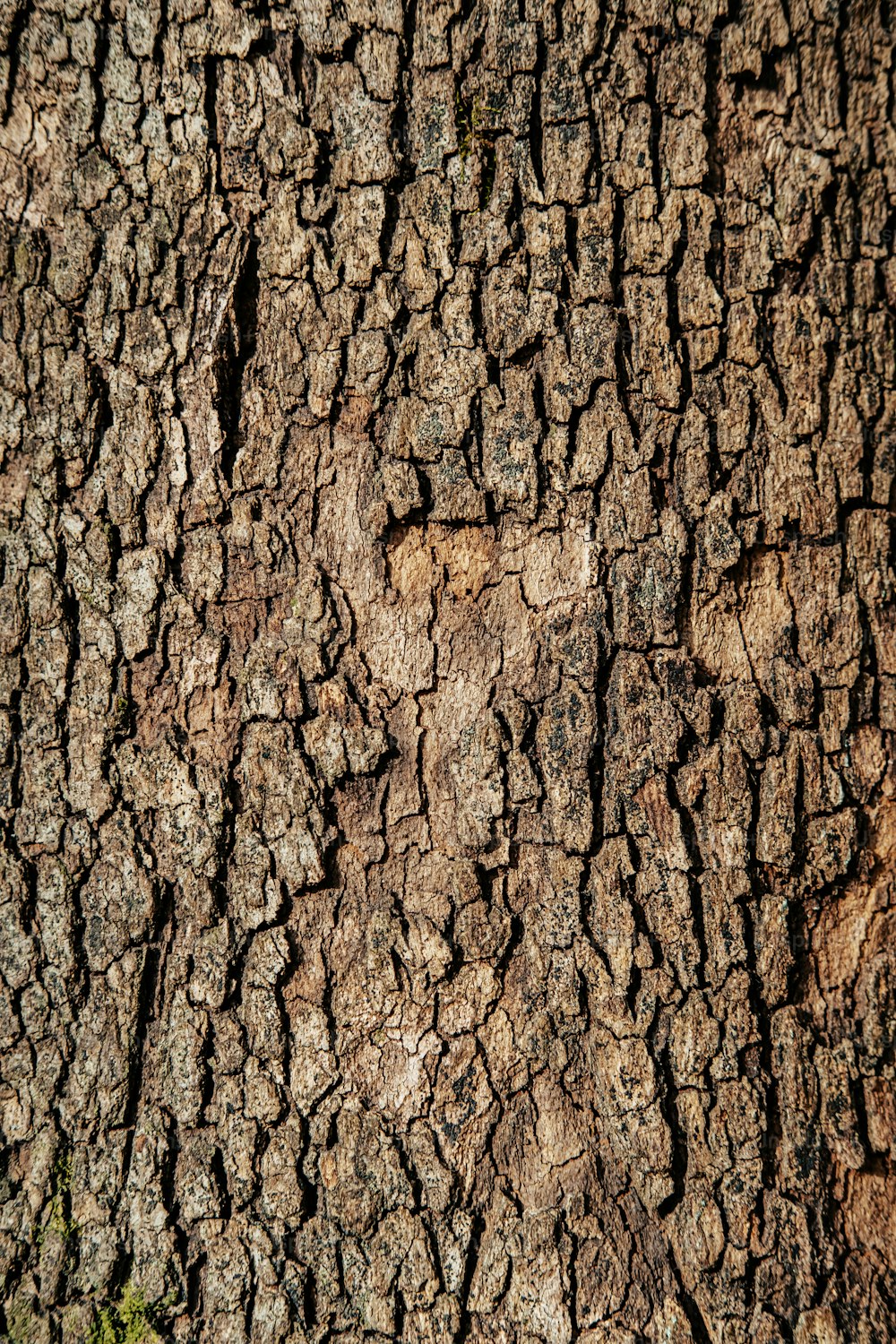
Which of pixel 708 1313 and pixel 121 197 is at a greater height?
pixel 121 197

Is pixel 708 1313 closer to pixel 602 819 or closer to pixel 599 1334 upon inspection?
A: pixel 599 1334

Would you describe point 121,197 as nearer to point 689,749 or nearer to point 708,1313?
point 689,749

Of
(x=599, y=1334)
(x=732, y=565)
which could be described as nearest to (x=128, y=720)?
(x=732, y=565)

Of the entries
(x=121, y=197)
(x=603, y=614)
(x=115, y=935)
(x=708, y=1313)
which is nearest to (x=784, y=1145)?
(x=708, y=1313)

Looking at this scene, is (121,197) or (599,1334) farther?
(121,197)

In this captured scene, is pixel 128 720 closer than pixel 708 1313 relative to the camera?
No

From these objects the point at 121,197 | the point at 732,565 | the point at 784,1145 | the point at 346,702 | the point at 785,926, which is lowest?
the point at 784,1145
